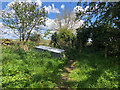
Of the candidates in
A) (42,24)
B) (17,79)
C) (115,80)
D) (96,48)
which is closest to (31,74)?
(17,79)

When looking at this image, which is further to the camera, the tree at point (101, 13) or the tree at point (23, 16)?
the tree at point (23, 16)

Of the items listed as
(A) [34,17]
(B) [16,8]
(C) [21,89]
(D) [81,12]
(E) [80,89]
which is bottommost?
(E) [80,89]

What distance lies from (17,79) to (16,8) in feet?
15.9

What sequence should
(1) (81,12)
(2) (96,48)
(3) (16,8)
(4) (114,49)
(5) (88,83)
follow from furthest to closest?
(2) (96,48)
(4) (114,49)
(3) (16,8)
(5) (88,83)
(1) (81,12)

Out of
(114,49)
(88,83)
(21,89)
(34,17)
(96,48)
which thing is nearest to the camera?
(21,89)

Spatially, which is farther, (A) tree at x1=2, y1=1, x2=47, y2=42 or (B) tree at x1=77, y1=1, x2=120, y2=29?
(A) tree at x1=2, y1=1, x2=47, y2=42

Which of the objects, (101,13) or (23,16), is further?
(23,16)

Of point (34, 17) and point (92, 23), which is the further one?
point (34, 17)

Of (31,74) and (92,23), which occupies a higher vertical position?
(92,23)

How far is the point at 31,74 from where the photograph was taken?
3082mm

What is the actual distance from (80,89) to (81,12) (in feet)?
8.94

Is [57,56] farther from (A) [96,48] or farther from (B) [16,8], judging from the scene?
(A) [96,48]

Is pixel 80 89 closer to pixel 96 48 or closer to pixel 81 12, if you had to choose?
pixel 81 12

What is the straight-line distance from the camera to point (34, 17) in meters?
5.79
